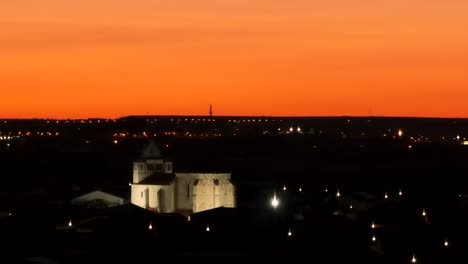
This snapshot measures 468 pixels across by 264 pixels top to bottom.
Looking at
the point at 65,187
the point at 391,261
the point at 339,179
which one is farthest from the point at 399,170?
the point at 391,261

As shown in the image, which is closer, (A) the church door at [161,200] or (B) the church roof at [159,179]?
(A) the church door at [161,200]

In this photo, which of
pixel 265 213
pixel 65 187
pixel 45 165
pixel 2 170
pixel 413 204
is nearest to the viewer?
pixel 265 213

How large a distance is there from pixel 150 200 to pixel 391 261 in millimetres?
28930

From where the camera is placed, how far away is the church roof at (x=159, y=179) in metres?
76.0

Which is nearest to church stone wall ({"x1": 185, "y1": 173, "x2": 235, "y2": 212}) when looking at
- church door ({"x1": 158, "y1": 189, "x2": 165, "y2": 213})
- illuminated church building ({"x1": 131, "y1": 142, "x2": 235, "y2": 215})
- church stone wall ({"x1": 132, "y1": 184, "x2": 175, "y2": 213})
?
illuminated church building ({"x1": 131, "y1": 142, "x2": 235, "y2": 215})

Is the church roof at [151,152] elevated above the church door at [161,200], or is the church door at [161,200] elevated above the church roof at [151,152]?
the church roof at [151,152]

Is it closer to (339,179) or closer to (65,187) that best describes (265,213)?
(65,187)

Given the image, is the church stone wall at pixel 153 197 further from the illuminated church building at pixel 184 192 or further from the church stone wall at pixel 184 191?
the church stone wall at pixel 184 191

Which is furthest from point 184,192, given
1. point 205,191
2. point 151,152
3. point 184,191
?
point 151,152

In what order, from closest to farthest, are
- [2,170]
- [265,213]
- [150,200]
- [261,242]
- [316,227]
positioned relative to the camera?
[261,242] → [316,227] → [265,213] → [150,200] → [2,170]

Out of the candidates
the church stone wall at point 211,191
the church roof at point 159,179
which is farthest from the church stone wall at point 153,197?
the church stone wall at point 211,191

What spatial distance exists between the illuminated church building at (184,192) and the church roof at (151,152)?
3230 millimetres

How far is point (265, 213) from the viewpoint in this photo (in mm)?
70188

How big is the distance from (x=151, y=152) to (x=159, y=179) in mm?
5008
